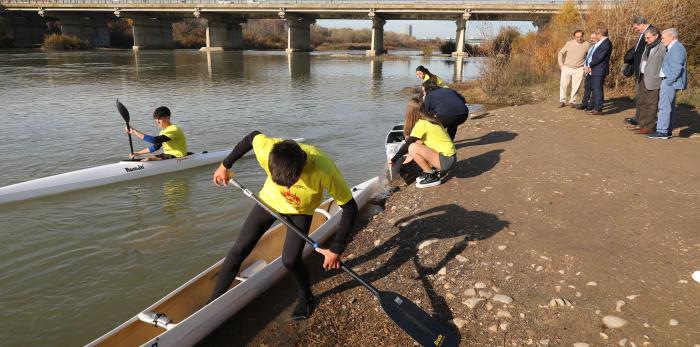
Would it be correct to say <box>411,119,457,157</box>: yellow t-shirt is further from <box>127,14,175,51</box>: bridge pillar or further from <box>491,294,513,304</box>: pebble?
<box>127,14,175,51</box>: bridge pillar

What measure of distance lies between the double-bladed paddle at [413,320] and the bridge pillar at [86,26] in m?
73.2

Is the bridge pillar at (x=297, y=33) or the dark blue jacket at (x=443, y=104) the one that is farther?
the bridge pillar at (x=297, y=33)

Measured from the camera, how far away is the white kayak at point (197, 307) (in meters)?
3.77

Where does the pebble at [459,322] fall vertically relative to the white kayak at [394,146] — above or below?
below

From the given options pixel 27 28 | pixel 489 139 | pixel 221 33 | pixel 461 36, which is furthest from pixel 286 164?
pixel 27 28

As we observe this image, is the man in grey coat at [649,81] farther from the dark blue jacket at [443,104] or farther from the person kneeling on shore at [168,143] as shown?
the person kneeling on shore at [168,143]

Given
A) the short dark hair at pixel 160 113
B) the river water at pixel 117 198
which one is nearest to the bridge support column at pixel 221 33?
the river water at pixel 117 198

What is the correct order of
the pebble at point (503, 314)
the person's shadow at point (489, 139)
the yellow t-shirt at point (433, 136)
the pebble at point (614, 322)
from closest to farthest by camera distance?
the pebble at point (614, 322)
the pebble at point (503, 314)
the yellow t-shirt at point (433, 136)
the person's shadow at point (489, 139)

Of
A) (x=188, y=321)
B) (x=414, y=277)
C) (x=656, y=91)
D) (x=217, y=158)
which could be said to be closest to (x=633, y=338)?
(x=414, y=277)

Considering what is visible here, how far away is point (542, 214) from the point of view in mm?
5719

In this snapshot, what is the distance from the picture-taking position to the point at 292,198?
3.84 metres

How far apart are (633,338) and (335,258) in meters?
2.50

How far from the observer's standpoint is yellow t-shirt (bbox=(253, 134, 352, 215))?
12.0 ft

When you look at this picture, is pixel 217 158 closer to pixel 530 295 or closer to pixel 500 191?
pixel 500 191
